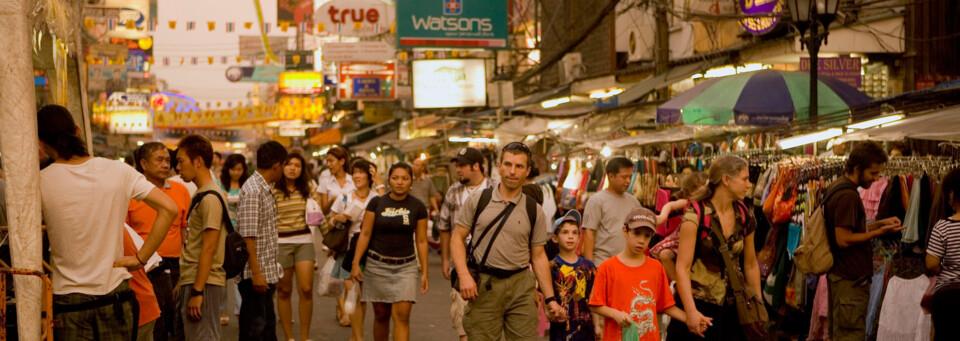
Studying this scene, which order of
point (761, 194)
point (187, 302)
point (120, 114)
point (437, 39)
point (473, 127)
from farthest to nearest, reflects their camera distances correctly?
1. point (120, 114)
2. point (473, 127)
3. point (437, 39)
4. point (761, 194)
5. point (187, 302)

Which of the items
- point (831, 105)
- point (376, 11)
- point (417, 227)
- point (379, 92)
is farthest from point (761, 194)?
point (379, 92)

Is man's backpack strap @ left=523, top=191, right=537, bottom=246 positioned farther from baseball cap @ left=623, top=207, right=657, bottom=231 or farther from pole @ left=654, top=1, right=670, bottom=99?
pole @ left=654, top=1, right=670, bottom=99

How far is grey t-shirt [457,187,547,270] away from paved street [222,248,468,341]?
3709 millimetres

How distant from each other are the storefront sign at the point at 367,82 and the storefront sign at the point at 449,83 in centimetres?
561

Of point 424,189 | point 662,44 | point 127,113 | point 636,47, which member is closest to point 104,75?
point 127,113

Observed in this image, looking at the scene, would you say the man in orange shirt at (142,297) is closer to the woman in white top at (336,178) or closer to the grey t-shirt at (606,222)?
the grey t-shirt at (606,222)

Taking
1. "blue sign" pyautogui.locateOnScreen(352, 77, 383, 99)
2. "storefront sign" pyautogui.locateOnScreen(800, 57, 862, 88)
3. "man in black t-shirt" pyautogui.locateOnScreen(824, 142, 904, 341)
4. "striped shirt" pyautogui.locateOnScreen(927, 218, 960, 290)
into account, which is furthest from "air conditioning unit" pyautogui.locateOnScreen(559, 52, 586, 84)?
"striped shirt" pyautogui.locateOnScreen(927, 218, 960, 290)

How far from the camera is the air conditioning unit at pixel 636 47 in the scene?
2120 centimetres

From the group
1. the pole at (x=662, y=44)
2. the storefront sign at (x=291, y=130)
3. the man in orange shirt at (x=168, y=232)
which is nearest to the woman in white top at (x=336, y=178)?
the man in orange shirt at (x=168, y=232)

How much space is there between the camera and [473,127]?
23.8 m

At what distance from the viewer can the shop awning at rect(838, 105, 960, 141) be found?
7.85m

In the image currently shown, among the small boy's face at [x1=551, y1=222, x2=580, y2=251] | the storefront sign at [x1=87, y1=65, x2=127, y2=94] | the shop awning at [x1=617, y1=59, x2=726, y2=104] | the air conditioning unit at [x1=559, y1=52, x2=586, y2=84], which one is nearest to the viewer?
the small boy's face at [x1=551, y1=222, x2=580, y2=251]

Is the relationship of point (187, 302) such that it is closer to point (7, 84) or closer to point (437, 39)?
point (7, 84)

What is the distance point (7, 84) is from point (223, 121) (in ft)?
194
